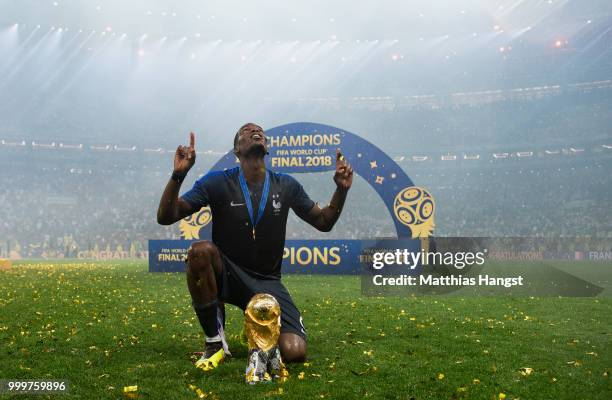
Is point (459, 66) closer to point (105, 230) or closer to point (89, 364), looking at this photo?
point (105, 230)

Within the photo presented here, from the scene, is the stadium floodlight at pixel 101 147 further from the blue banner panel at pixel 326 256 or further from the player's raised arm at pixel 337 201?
the player's raised arm at pixel 337 201

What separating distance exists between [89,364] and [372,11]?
50668 mm

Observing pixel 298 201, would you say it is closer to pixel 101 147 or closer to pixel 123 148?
pixel 101 147

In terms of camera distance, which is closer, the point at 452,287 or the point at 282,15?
the point at 452,287

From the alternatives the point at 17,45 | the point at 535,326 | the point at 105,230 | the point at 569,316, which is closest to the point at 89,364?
the point at 535,326

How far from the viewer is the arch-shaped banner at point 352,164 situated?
51.7ft

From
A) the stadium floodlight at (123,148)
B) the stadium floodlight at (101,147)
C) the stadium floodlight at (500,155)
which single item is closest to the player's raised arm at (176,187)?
the stadium floodlight at (500,155)

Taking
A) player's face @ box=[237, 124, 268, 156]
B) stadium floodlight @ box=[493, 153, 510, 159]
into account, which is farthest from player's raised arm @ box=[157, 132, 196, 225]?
stadium floodlight @ box=[493, 153, 510, 159]

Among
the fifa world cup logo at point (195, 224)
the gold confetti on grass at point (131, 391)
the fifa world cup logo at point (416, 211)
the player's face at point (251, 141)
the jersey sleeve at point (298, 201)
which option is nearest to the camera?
the gold confetti on grass at point (131, 391)

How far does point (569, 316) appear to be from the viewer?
25.7 ft

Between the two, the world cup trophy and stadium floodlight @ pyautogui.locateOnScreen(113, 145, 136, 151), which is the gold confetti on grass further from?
stadium floodlight @ pyautogui.locateOnScreen(113, 145, 136, 151)

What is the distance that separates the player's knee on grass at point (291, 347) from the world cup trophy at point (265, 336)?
0.25m

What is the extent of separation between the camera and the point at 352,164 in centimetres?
1686

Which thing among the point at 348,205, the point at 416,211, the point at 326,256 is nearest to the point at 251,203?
the point at 416,211
